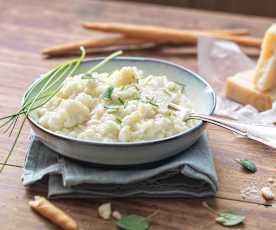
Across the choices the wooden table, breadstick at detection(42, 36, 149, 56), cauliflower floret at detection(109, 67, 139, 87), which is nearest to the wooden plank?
the wooden table

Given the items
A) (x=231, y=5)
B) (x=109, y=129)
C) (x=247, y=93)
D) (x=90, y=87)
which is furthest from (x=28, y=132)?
(x=231, y=5)

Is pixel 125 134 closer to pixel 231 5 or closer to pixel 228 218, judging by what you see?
pixel 228 218

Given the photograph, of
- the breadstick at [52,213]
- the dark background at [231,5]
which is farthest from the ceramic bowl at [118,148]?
the dark background at [231,5]

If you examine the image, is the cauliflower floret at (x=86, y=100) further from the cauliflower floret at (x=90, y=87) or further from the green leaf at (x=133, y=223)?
the green leaf at (x=133, y=223)

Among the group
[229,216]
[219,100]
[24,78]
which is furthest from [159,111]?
[24,78]

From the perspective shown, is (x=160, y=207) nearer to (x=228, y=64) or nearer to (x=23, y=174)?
(x=23, y=174)
